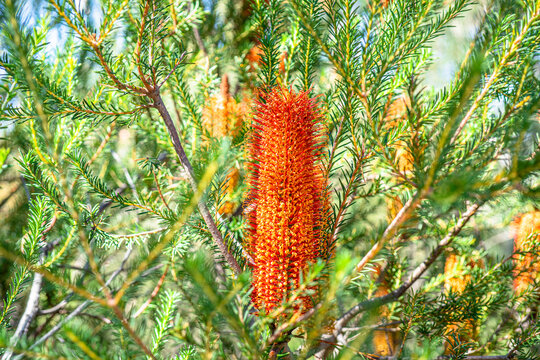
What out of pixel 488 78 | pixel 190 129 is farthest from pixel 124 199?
pixel 488 78

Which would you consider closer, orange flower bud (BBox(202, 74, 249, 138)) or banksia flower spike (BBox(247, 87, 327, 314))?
banksia flower spike (BBox(247, 87, 327, 314))

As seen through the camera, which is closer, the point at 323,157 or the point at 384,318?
the point at 323,157

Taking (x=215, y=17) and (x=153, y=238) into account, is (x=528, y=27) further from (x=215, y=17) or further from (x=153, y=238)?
(x=215, y=17)

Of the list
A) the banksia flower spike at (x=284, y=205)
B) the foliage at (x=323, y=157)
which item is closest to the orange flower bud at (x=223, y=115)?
the foliage at (x=323, y=157)

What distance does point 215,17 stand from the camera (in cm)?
124

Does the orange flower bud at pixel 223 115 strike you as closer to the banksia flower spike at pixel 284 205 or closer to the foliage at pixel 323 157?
the foliage at pixel 323 157

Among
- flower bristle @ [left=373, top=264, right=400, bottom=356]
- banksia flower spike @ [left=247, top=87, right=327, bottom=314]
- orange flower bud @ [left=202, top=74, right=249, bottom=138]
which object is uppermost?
orange flower bud @ [left=202, top=74, right=249, bottom=138]

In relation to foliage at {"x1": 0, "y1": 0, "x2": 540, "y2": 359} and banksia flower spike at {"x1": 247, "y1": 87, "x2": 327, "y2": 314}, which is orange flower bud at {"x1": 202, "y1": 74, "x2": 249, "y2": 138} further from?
banksia flower spike at {"x1": 247, "y1": 87, "x2": 327, "y2": 314}

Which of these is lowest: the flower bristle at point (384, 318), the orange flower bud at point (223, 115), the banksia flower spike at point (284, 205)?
the flower bristle at point (384, 318)

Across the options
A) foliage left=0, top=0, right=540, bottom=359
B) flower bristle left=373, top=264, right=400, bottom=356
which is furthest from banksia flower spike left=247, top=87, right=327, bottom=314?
flower bristle left=373, top=264, right=400, bottom=356

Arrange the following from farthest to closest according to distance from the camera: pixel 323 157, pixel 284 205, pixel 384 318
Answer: pixel 384 318
pixel 323 157
pixel 284 205

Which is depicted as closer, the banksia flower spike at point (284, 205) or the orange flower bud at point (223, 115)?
the banksia flower spike at point (284, 205)

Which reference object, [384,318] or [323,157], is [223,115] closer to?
[323,157]

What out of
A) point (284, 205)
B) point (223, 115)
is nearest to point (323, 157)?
point (284, 205)
